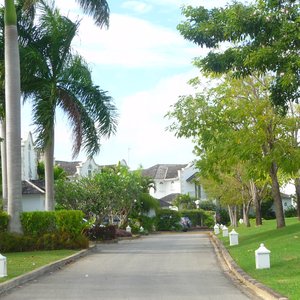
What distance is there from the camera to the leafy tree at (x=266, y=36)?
56.7 ft

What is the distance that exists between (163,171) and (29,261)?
79.4 meters

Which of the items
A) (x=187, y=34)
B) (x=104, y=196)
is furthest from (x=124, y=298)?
(x=104, y=196)

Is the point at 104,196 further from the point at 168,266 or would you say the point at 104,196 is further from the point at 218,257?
the point at 168,266

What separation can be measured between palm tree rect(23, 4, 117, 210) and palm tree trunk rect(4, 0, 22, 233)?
290 centimetres

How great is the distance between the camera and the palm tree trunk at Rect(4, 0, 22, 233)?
25.7m

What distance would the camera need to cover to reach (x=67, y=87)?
29.8 metres

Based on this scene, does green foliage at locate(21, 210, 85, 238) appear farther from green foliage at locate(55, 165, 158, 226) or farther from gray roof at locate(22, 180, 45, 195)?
gray roof at locate(22, 180, 45, 195)

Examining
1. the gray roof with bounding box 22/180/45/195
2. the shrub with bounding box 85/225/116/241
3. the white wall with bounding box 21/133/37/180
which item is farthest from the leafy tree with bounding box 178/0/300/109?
the white wall with bounding box 21/133/37/180

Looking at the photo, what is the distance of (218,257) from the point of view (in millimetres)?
24484

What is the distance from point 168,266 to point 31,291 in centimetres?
708

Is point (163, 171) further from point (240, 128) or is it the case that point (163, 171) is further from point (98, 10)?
point (98, 10)

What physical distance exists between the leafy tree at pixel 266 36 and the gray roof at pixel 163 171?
3060 inches

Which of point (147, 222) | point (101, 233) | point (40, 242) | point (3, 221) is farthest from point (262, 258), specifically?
point (147, 222)

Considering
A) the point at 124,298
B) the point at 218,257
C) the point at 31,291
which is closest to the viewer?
the point at 124,298
